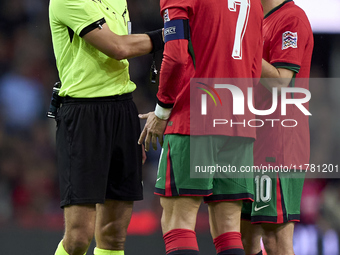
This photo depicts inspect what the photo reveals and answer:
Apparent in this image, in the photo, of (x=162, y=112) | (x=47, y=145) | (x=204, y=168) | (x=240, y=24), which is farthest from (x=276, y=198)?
(x=47, y=145)

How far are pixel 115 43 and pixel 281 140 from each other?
1.16m

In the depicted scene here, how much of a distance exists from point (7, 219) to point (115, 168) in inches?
82.6

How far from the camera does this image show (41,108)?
4.73 m

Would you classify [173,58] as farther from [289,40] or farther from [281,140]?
[281,140]

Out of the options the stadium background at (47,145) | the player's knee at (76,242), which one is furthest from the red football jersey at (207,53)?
the stadium background at (47,145)

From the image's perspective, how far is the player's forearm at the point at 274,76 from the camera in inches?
102

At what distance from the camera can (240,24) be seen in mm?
2189

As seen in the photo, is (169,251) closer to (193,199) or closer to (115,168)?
(193,199)

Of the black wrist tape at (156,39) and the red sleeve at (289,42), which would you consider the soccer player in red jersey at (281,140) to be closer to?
the red sleeve at (289,42)

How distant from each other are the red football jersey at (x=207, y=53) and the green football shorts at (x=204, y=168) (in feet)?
0.17

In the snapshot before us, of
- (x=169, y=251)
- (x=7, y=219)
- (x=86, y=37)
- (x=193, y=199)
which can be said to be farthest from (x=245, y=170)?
(x=7, y=219)

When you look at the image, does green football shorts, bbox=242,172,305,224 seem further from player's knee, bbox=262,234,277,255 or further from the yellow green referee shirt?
the yellow green referee shirt

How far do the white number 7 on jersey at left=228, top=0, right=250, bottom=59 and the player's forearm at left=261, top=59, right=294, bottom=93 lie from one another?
0.41 meters

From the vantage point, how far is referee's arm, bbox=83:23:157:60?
2594 mm
